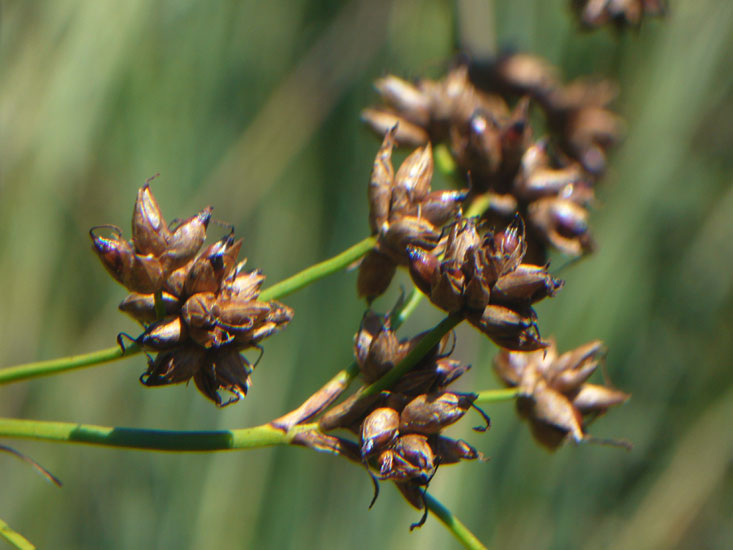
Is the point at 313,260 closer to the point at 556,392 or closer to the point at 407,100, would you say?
the point at 407,100

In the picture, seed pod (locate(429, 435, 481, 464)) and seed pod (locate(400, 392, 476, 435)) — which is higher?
seed pod (locate(400, 392, 476, 435))

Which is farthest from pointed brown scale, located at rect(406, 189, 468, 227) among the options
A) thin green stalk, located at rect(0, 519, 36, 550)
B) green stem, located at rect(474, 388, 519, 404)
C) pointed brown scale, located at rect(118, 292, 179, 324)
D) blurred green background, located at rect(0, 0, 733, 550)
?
blurred green background, located at rect(0, 0, 733, 550)

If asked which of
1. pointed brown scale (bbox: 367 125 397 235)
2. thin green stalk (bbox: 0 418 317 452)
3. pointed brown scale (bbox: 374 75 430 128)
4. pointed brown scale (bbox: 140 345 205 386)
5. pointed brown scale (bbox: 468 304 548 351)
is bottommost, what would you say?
thin green stalk (bbox: 0 418 317 452)

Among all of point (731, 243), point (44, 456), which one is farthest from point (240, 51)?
point (731, 243)

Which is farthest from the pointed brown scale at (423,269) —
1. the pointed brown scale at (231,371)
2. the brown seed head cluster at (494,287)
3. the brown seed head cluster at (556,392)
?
the brown seed head cluster at (556,392)

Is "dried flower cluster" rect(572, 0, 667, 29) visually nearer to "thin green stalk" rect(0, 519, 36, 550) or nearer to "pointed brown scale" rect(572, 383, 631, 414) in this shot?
"pointed brown scale" rect(572, 383, 631, 414)

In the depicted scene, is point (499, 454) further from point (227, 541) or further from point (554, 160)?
point (554, 160)

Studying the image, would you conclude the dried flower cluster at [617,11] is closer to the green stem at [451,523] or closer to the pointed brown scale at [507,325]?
the pointed brown scale at [507,325]
